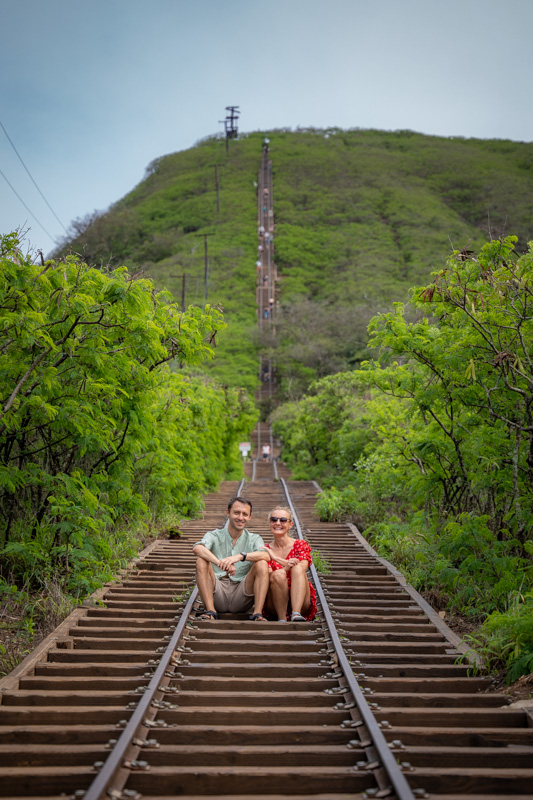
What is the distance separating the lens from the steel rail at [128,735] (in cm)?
325

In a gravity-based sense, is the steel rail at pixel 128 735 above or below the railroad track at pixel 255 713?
above

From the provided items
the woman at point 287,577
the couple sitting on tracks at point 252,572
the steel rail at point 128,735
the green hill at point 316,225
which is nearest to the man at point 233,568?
the couple sitting on tracks at point 252,572

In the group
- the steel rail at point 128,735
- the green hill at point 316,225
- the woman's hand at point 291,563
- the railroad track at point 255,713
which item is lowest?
A: the railroad track at point 255,713

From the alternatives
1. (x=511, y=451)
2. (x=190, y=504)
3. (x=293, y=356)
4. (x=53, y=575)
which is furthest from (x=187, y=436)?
(x=293, y=356)

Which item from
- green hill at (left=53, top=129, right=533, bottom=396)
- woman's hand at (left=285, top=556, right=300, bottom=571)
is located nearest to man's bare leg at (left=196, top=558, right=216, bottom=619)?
woman's hand at (left=285, top=556, right=300, bottom=571)

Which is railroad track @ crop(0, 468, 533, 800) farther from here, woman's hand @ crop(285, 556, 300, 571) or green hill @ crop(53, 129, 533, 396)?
green hill @ crop(53, 129, 533, 396)

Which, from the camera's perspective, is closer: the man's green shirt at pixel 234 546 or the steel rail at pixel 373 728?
the steel rail at pixel 373 728

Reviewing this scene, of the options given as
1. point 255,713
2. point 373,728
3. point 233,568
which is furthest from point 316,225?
point 373,728

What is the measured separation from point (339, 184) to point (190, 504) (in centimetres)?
9786

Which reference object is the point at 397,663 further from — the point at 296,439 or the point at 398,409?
the point at 296,439

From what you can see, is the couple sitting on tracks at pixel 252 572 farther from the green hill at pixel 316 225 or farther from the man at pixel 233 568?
the green hill at pixel 316 225

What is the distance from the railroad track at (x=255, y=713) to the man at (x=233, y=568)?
202 mm

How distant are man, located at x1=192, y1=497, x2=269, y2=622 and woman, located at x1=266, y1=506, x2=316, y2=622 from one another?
0.17 m

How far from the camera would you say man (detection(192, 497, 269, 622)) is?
6.44 meters
